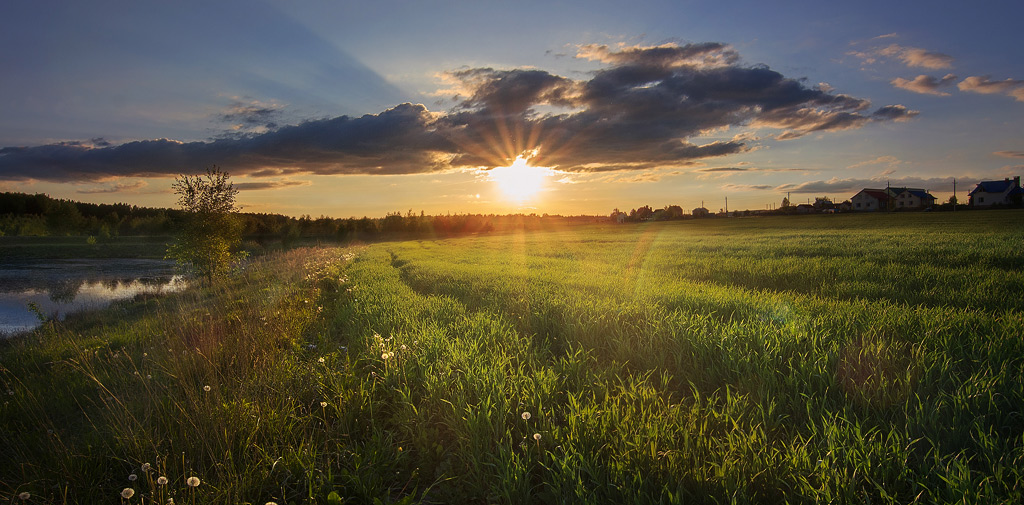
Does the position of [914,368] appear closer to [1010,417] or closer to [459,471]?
[1010,417]

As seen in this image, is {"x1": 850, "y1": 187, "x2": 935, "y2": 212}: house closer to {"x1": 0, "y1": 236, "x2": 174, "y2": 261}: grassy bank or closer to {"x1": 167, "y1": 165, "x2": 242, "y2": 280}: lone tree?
{"x1": 167, "y1": 165, "x2": 242, "y2": 280}: lone tree

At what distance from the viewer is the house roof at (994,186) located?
7732cm

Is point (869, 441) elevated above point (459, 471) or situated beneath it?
elevated above

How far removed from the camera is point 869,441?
2.66 m

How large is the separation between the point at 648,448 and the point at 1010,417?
2873mm

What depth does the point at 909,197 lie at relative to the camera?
9081cm

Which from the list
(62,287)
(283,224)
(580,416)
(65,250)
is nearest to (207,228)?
(62,287)

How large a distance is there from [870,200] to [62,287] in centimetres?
13116

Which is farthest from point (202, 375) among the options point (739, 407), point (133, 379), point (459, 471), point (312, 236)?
point (312, 236)

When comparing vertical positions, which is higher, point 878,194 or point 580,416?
point 878,194

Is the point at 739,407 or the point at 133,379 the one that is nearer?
the point at 739,407

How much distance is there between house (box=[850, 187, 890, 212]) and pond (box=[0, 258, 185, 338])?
123 metres

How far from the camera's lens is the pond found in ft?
61.4

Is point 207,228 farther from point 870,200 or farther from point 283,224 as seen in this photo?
point 870,200
